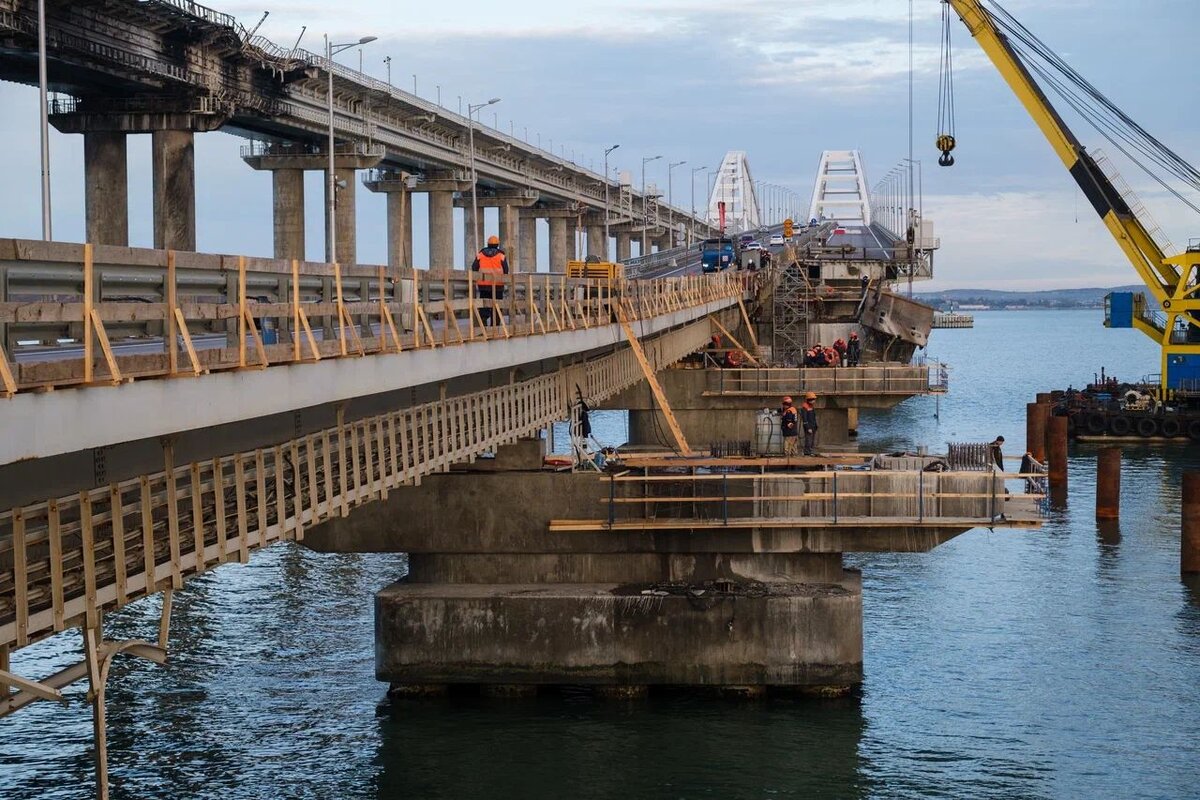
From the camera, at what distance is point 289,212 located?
8481 cm

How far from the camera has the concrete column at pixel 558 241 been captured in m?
159

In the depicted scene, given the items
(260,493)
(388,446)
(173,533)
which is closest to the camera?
(173,533)

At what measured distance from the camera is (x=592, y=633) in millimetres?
29797

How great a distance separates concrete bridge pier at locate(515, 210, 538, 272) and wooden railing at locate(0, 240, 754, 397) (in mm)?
128118

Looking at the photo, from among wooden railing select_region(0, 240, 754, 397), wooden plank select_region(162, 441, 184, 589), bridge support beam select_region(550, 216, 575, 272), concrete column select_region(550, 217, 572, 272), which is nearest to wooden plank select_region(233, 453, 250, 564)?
wooden plank select_region(162, 441, 184, 589)

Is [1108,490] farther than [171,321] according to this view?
Yes

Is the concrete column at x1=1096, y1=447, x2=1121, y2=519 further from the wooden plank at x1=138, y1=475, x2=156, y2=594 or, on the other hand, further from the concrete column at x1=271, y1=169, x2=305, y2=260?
the wooden plank at x1=138, y1=475, x2=156, y2=594

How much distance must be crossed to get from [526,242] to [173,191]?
300 feet

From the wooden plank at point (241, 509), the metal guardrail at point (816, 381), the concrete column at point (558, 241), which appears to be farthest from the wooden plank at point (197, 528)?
the concrete column at point (558, 241)

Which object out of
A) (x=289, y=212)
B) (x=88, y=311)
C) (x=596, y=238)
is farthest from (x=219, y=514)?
(x=596, y=238)

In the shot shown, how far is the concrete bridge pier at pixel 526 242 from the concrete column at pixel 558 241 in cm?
262

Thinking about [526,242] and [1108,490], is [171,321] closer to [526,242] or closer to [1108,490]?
[1108,490]

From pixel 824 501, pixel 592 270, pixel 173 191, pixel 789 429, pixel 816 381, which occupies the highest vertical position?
pixel 173 191

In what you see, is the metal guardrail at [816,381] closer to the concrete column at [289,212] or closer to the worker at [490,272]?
the concrete column at [289,212]
